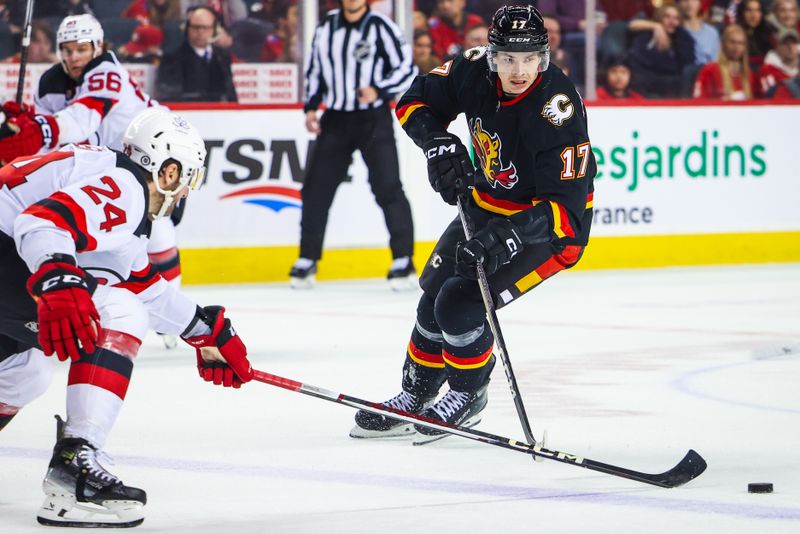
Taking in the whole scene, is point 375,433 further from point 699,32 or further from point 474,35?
point 699,32

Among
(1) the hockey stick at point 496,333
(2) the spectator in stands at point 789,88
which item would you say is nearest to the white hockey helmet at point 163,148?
(1) the hockey stick at point 496,333

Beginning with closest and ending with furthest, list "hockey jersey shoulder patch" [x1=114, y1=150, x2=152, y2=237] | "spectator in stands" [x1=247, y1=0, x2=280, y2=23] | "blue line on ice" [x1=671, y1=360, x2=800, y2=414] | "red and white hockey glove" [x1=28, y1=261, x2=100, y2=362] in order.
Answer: "red and white hockey glove" [x1=28, y1=261, x2=100, y2=362]
"hockey jersey shoulder patch" [x1=114, y1=150, x2=152, y2=237]
"blue line on ice" [x1=671, y1=360, x2=800, y2=414]
"spectator in stands" [x1=247, y1=0, x2=280, y2=23]

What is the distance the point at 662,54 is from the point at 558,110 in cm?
558

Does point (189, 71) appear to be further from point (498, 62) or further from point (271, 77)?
point (498, 62)

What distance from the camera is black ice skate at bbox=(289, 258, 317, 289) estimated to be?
27.1 ft

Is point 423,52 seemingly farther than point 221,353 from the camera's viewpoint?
Yes

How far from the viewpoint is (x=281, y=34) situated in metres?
8.62

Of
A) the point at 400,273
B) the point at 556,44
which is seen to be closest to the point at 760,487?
the point at 400,273

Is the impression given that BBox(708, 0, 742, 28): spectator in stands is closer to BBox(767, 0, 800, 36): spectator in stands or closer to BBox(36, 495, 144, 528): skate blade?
Answer: BBox(767, 0, 800, 36): spectator in stands

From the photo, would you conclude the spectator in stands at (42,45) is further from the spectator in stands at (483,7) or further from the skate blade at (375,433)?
the skate blade at (375,433)

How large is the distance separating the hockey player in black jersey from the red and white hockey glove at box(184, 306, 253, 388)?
0.64 m

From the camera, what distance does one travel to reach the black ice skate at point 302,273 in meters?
8.26

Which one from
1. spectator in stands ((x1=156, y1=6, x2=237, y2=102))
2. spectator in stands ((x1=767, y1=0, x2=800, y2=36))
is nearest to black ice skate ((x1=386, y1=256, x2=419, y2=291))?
spectator in stands ((x1=156, y1=6, x2=237, y2=102))

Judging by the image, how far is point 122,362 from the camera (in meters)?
3.23
